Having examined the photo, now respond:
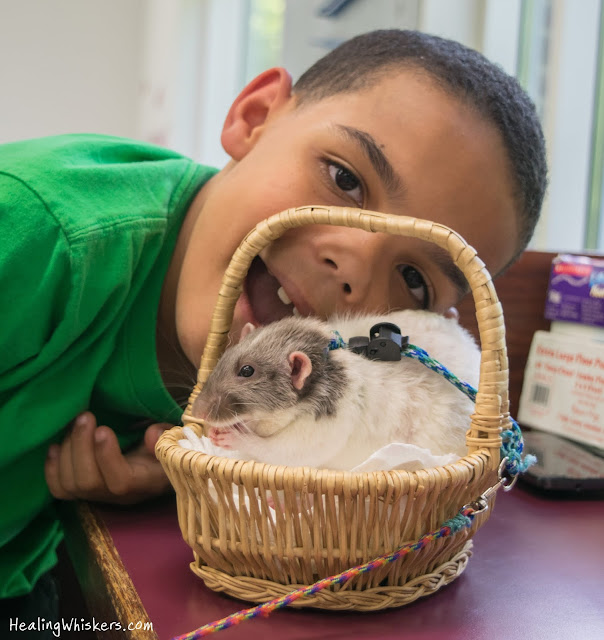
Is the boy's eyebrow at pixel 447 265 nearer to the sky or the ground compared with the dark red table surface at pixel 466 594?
nearer to the sky

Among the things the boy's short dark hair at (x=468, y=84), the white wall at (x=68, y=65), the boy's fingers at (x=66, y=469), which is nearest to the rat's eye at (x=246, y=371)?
the boy's fingers at (x=66, y=469)

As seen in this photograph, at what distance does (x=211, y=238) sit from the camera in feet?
3.17

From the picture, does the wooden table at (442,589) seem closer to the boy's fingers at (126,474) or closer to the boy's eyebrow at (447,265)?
the boy's fingers at (126,474)

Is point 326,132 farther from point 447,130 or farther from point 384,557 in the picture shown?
point 384,557

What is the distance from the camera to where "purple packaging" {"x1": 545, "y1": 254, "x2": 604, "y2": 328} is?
4.17 ft

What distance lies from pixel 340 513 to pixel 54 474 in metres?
0.50

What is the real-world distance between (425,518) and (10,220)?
1.89ft

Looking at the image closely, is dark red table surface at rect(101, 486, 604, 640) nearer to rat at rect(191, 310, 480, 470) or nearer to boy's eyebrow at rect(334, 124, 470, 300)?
rat at rect(191, 310, 480, 470)

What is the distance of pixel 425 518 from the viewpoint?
0.59m

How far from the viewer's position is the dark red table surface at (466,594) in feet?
1.89

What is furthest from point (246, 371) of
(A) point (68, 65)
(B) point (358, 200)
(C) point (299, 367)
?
(A) point (68, 65)

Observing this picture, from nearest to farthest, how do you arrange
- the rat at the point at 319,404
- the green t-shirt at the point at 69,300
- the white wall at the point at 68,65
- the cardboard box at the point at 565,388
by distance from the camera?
1. the rat at the point at 319,404
2. the green t-shirt at the point at 69,300
3. the cardboard box at the point at 565,388
4. the white wall at the point at 68,65

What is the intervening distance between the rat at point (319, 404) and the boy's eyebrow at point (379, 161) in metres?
0.25

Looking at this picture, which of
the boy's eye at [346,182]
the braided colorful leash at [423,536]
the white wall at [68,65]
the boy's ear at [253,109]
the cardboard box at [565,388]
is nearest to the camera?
the braided colorful leash at [423,536]
